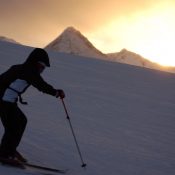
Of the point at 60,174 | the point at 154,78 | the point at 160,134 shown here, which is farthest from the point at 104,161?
the point at 154,78

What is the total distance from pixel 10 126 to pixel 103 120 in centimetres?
489

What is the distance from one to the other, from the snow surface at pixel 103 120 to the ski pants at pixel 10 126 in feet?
1.68

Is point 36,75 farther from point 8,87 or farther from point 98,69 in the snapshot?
point 98,69

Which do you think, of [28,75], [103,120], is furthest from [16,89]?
[103,120]

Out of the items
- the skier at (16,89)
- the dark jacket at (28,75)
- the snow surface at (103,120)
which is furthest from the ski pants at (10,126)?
the snow surface at (103,120)

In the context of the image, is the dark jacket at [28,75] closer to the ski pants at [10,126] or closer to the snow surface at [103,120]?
the ski pants at [10,126]

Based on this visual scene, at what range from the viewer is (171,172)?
8.56 meters

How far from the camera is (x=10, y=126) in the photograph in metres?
7.36

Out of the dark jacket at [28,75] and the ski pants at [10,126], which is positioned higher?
the dark jacket at [28,75]

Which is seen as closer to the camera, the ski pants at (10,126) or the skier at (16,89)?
the skier at (16,89)

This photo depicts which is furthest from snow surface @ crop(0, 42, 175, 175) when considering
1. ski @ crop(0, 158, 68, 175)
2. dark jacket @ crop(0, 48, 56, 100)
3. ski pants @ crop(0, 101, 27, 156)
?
dark jacket @ crop(0, 48, 56, 100)

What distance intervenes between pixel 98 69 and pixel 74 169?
1266 centimetres

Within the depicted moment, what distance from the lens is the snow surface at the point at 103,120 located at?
8.52 m

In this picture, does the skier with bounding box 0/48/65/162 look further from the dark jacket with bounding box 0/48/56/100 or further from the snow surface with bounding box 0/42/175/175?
the snow surface with bounding box 0/42/175/175
